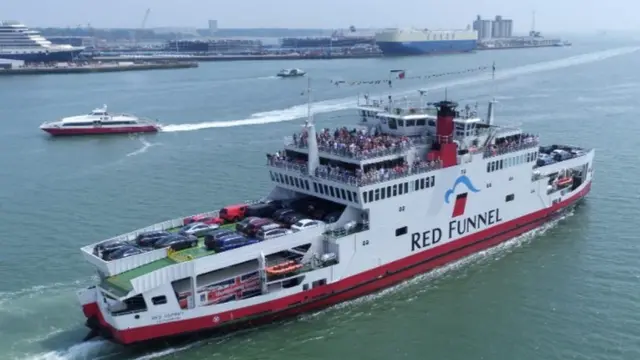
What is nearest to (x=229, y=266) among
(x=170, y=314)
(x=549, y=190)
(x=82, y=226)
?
(x=170, y=314)

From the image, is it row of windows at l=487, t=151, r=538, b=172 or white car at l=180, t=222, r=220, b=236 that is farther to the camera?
row of windows at l=487, t=151, r=538, b=172

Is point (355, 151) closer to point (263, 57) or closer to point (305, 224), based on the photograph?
point (305, 224)

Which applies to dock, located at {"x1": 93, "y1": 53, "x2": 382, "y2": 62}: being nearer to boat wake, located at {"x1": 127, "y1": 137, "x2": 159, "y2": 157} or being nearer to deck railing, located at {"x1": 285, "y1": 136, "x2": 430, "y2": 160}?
boat wake, located at {"x1": 127, "y1": 137, "x2": 159, "y2": 157}

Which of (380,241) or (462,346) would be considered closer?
(462,346)

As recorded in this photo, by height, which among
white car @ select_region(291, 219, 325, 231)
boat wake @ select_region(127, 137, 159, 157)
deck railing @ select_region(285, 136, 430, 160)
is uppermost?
deck railing @ select_region(285, 136, 430, 160)

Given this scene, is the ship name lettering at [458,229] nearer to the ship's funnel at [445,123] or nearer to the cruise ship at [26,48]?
the ship's funnel at [445,123]

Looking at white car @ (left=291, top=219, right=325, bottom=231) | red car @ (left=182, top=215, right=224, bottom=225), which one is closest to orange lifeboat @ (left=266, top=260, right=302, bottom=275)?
white car @ (left=291, top=219, right=325, bottom=231)

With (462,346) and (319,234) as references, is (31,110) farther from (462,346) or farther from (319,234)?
(462,346)
